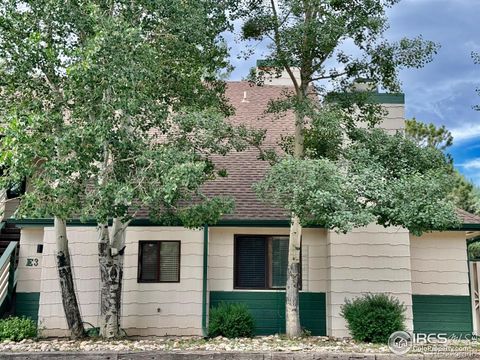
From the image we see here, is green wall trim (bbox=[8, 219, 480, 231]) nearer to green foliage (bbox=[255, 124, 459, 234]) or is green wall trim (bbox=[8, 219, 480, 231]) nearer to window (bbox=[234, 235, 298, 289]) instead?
window (bbox=[234, 235, 298, 289])

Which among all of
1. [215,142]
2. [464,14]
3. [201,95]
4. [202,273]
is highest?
[464,14]

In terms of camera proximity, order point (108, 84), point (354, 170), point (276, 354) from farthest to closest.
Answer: point (354, 170) < point (108, 84) < point (276, 354)

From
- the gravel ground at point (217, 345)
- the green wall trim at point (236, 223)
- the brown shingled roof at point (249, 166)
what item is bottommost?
the gravel ground at point (217, 345)

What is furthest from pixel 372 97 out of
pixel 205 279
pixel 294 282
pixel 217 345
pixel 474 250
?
pixel 474 250

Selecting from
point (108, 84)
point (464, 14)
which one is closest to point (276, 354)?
point (108, 84)

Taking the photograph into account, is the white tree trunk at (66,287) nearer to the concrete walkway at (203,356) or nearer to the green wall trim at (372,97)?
the concrete walkway at (203,356)

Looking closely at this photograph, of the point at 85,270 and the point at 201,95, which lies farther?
the point at 85,270

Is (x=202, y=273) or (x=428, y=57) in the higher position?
(x=428, y=57)

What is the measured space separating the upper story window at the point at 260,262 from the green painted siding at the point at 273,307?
232 mm

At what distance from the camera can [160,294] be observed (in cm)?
1065

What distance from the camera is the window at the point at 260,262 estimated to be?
35.8 ft

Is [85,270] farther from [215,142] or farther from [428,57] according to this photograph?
[428,57]

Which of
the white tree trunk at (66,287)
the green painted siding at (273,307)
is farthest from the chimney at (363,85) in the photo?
the white tree trunk at (66,287)

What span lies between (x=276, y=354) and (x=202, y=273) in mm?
4557
